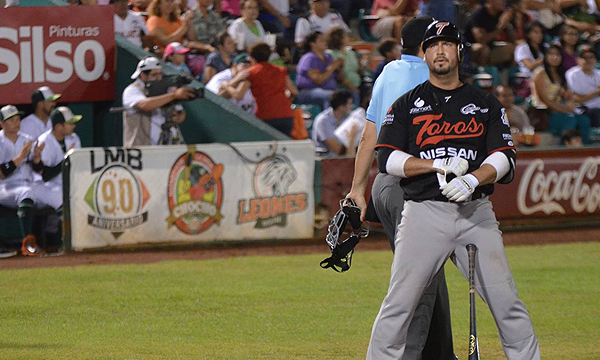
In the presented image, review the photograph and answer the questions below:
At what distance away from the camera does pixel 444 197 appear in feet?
17.6

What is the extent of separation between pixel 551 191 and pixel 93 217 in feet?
20.3

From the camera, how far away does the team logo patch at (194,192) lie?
40.3ft

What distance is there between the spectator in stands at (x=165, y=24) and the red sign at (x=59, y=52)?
4.94ft

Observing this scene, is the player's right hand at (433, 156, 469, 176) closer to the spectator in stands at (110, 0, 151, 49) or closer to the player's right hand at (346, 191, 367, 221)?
the player's right hand at (346, 191, 367, 221)

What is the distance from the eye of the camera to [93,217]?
39.1 feet

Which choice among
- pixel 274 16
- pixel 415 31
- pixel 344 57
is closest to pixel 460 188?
pixel 415 31

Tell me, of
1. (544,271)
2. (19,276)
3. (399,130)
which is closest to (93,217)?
(19,276)

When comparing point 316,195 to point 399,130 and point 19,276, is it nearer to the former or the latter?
point 19,276

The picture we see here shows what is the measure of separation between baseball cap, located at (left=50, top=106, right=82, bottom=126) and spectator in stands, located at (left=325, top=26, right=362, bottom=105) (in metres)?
4.60

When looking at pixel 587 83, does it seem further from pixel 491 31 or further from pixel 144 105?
pixel 144 105

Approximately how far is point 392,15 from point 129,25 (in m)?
5.28

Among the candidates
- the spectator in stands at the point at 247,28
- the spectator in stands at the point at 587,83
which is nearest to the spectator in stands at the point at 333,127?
the spectator in stands at the point at 247,28

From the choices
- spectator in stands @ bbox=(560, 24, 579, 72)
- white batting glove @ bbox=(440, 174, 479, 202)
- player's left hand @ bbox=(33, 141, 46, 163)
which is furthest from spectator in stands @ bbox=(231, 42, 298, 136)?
white batting glove @ bbox=(440, 174, 479, 202)

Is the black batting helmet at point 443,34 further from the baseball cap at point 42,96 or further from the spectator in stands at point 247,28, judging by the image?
the spectator in stands at point 247,28
